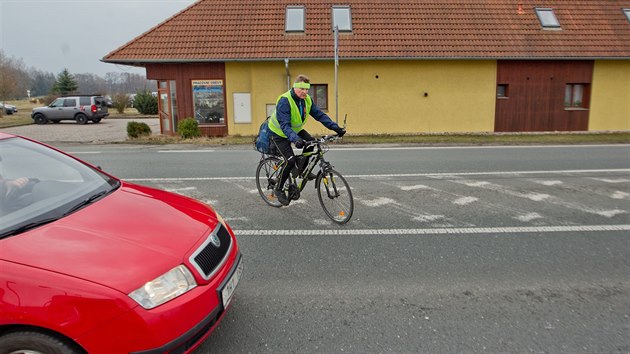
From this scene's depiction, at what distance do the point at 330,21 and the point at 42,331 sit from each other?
55.2 feet

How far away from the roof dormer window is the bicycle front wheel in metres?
16.4

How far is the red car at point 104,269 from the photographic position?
6.63 ft

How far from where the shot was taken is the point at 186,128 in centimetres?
1510

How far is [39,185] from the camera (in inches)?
122

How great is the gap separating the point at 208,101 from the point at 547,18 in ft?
48.4

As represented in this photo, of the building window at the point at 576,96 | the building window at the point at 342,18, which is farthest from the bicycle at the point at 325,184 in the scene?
the building window at the point at 576,96

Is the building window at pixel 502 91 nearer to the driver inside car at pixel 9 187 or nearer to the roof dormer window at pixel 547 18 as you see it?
the roof dormer window at pixel 547 18

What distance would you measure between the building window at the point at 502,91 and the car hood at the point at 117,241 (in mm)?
16921

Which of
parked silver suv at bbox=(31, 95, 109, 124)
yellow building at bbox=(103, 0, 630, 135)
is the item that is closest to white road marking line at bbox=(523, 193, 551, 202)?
yellow building at bbox=(103, 0, 630, 135)

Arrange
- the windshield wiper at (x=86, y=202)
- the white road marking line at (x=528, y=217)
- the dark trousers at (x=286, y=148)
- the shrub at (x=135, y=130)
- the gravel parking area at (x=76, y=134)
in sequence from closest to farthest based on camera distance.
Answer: the windshield wiper at (x=86, y=202) < the white road marking line at (x=528, y=217) < the dark trousers at (x=286, y=148) < the shrub at (x=135, y=130) < the gravel parking area at (x=76, y=134)

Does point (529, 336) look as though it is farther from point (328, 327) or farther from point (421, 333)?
point (328, 327)

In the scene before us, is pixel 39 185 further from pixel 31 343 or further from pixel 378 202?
pixel 378 202

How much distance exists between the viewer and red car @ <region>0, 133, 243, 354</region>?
6.63 ft

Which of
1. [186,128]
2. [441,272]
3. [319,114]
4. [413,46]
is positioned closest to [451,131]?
[413,46]
